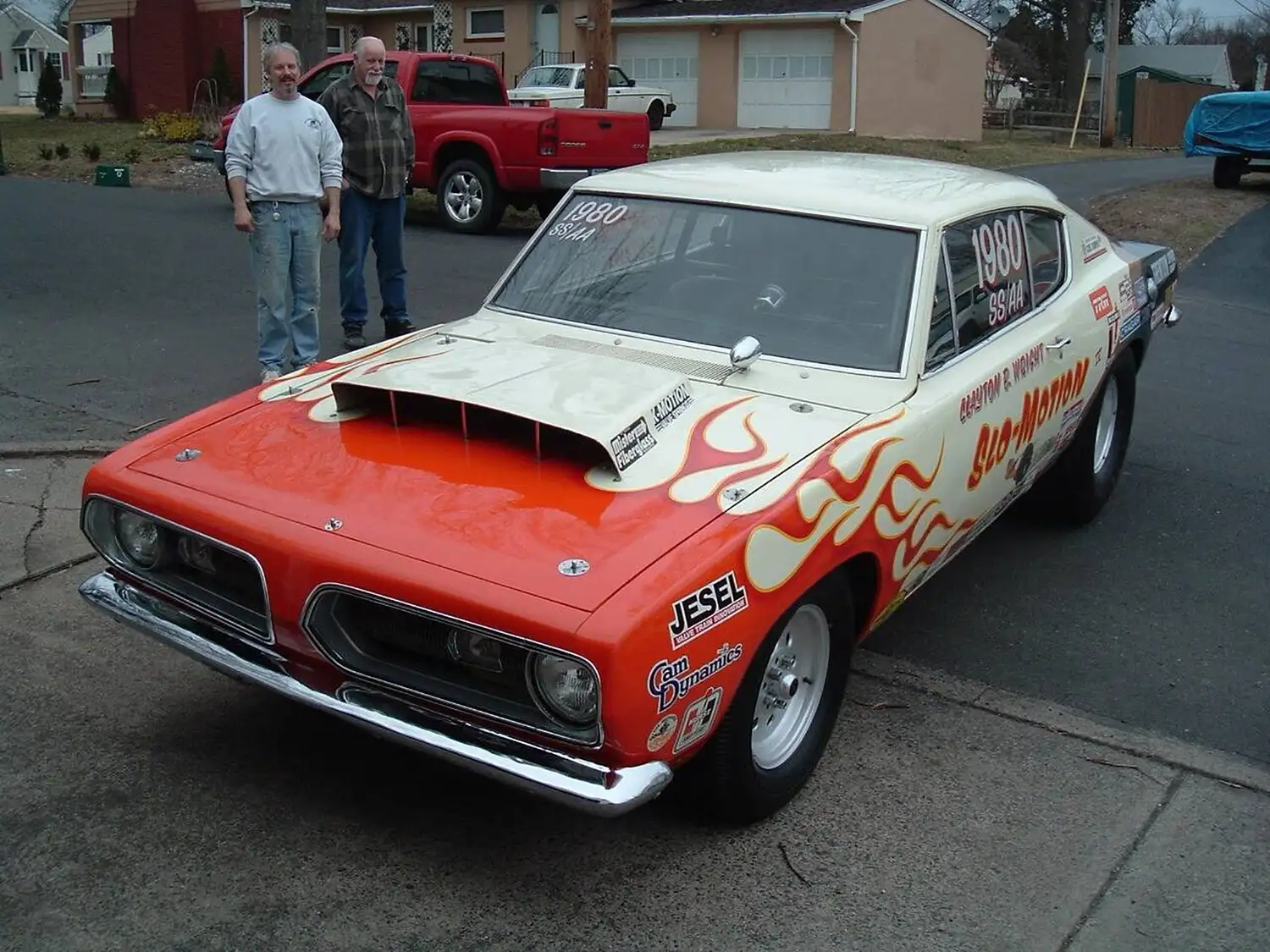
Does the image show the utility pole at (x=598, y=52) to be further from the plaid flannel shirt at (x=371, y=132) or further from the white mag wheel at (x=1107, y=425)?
the white mag wheel at (x=1107, y=425)

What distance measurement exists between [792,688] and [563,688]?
88cm

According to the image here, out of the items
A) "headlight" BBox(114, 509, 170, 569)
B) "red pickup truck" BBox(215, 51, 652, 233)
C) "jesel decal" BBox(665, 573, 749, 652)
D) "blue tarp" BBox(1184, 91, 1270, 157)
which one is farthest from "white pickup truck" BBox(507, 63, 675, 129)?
"jesel decal" BBox(665, 573, 749, 652)

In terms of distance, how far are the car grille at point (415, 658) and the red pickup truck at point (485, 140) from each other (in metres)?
10.6

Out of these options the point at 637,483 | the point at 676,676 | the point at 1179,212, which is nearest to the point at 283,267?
the point at 637,483

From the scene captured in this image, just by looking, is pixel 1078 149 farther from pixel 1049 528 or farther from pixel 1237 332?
pixel 1049 528

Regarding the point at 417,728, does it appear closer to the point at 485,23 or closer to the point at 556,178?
the point at 556,178

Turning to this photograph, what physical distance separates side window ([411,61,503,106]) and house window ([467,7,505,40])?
2006 centimetres

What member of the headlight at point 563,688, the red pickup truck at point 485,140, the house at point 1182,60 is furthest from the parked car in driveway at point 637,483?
the house at point 1182,60

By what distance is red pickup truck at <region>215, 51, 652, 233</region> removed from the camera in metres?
13.3

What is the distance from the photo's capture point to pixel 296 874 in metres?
3.22

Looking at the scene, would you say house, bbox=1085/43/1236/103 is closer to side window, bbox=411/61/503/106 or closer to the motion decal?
side window, bbox=411/61/503/106

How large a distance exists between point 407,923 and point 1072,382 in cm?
340

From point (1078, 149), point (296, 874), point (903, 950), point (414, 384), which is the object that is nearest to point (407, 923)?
point (296, 874)

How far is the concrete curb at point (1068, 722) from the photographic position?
3.92 meters
